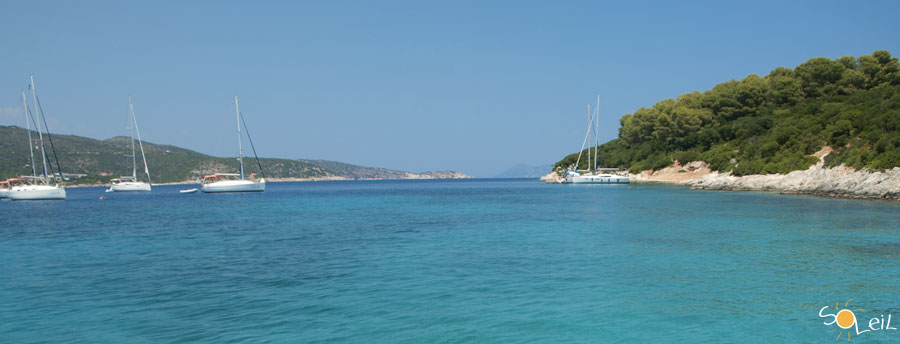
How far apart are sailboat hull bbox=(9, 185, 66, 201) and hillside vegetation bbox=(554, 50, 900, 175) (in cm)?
8228

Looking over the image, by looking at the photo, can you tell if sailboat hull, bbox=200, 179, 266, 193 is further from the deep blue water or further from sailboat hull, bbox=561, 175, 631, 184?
sailboat hull, bbox=561, 175, 631, 184

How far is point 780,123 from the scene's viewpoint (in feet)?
252

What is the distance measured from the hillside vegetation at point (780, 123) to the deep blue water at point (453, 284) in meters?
36.9

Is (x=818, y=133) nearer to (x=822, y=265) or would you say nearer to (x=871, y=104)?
(x=871, y=104)

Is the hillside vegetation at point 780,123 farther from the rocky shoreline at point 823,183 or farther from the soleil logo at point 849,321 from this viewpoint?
the soleil logo at point 849,321

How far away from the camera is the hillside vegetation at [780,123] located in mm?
55000

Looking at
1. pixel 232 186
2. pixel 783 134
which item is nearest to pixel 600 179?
pixel 783 134

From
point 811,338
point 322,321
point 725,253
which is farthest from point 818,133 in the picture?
Answer: point 322,321

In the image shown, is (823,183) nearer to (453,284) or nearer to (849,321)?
(849,321)

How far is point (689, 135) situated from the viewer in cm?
9694

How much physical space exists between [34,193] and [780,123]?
9686cm

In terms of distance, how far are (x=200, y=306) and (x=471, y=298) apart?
5.37m

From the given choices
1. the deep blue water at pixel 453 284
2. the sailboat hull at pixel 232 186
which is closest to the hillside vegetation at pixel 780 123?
the deep blue water at pixel 453 284

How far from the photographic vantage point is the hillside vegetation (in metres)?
55.0
